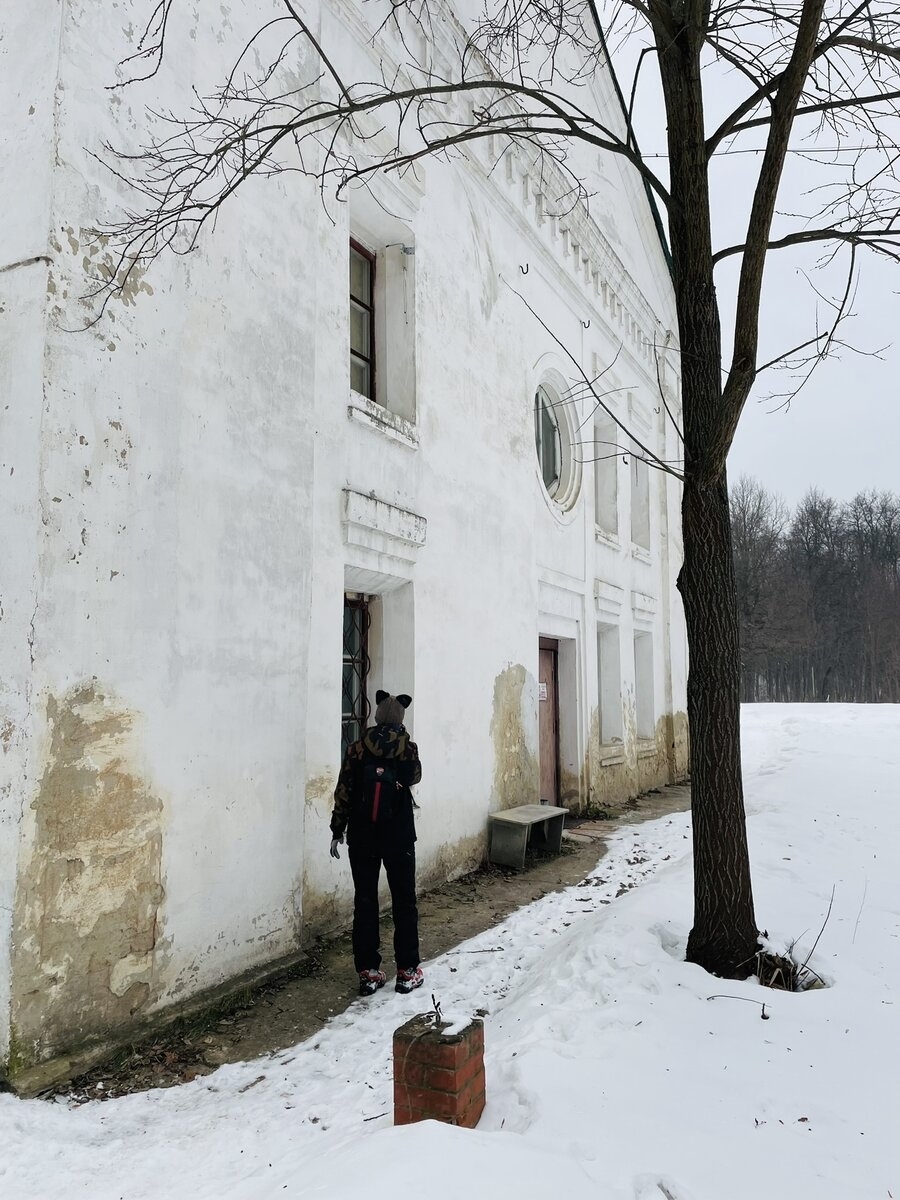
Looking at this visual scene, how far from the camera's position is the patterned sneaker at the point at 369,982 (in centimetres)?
497

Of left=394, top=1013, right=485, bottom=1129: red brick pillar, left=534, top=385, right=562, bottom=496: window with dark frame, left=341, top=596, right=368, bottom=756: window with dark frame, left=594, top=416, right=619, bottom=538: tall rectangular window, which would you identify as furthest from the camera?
left=594, top=416, right=619, bottom=538: tall rectangular window

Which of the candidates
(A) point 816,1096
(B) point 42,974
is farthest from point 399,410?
(A) point 816,1096

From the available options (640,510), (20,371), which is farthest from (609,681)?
(20,371)

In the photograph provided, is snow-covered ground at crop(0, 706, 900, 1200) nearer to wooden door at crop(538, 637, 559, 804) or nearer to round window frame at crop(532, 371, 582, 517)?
wooden door at crop(538, 637, 559, 804)

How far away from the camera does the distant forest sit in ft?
141

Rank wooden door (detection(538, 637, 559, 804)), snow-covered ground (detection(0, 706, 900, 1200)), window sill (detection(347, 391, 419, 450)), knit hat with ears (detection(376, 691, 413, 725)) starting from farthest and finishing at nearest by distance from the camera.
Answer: wooden door (detection(538, 637, 559, 804)) < window sill (detection(347, 391, 419, 450)) < knit hat with ears (detection(376, 691, 413, 725)) < snow-covered ground (detection(0, 706, 900, 1200))

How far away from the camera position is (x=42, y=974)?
3.78 meters

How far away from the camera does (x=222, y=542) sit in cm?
498

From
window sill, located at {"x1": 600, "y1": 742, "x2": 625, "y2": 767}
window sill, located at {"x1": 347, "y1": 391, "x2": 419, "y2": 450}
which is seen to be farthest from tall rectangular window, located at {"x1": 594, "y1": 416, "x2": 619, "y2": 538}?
window sill, located at {"x1": 347, "y1": 391, "x2": 419, "y2": 450}

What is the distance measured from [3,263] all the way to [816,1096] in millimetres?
5016

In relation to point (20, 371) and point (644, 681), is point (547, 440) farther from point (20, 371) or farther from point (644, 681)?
point (20, 371)

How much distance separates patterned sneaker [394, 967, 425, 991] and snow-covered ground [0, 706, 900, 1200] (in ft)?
0.22

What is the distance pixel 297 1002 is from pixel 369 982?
0.42 meters

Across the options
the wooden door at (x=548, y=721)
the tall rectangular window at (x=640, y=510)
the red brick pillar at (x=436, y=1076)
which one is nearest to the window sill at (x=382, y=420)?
the wooden door at (x=548, y=721)
